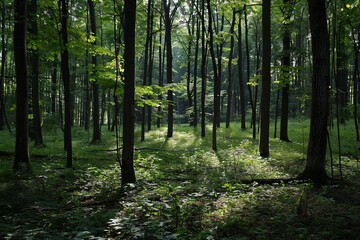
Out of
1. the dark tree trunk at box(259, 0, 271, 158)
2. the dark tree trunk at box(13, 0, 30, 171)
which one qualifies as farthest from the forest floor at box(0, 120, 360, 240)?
the dark tree trunk at box(259, 0, 271, 158)

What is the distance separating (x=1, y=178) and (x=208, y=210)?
223 inches

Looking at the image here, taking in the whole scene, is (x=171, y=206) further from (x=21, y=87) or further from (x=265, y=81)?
(x=265, y=81)

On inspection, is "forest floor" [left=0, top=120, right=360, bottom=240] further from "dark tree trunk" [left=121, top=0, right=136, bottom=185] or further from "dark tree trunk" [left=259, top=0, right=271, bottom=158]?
"dark tree trunk" [left=259, top=0, right=271, bottom=158]

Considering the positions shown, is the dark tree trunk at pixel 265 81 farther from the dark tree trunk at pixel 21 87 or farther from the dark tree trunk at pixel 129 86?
the dark tree trunk at pixel 21 87

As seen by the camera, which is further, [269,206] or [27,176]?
[27,176]

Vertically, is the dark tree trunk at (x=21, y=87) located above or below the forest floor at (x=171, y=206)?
above

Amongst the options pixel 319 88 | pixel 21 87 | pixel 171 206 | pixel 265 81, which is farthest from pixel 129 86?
pixel 265 81

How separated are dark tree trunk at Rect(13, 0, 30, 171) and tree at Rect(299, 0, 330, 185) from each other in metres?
8.25

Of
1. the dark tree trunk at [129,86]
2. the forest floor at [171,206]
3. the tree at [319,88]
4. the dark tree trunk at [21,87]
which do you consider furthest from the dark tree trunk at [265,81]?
the dark tree trunk at [21,87]

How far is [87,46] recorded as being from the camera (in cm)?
743

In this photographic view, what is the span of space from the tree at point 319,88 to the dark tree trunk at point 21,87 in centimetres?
825

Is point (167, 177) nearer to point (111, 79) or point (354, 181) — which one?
point (111, 79)

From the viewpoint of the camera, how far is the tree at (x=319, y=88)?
505cm

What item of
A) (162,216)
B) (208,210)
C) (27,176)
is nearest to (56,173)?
(27,176)
